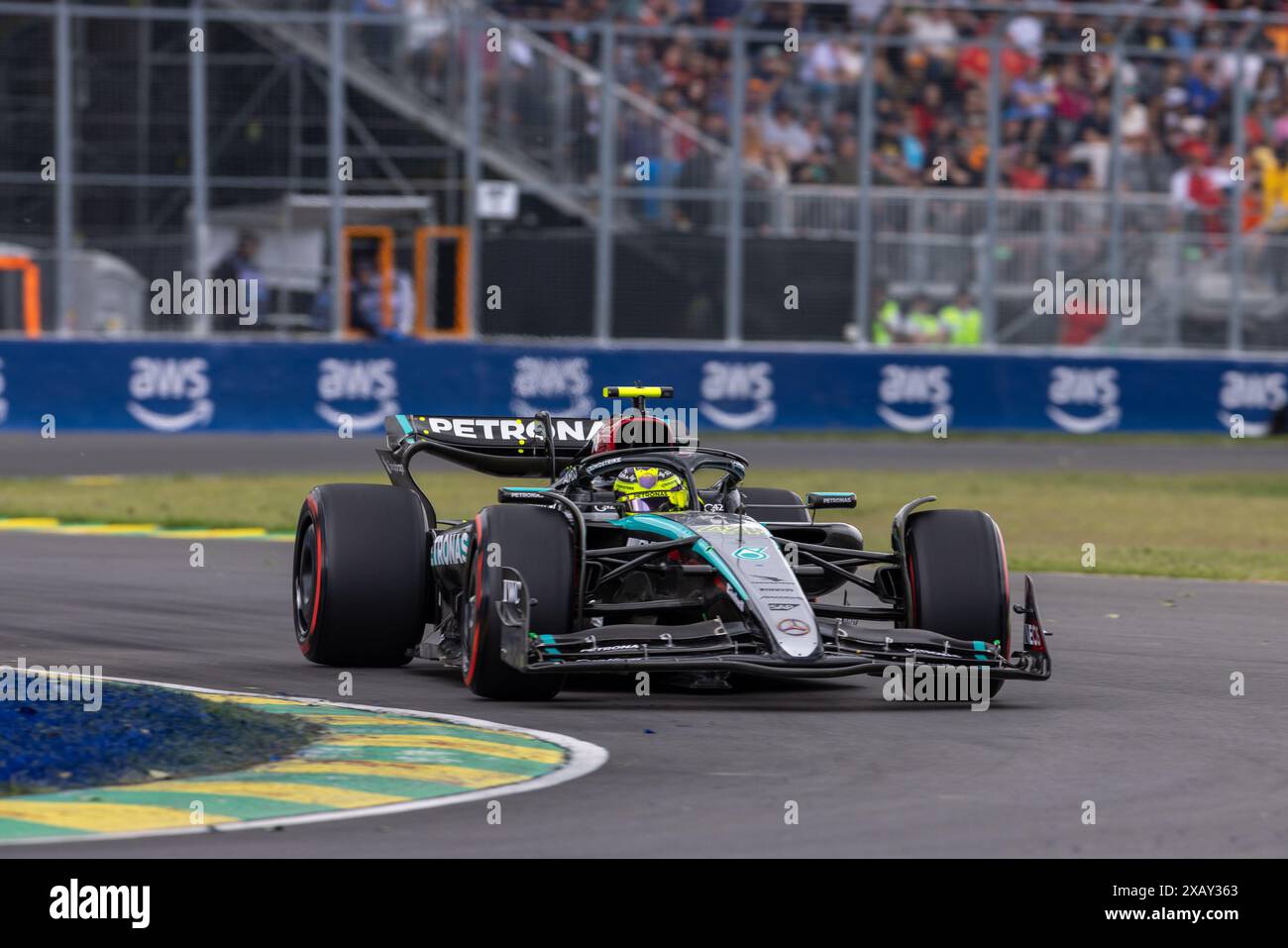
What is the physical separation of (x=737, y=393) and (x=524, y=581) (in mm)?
18179

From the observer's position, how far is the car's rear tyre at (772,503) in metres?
10.7

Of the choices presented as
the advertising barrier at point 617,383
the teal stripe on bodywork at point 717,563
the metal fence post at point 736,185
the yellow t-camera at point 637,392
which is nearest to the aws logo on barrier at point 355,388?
the advertising barrier at point 617,383

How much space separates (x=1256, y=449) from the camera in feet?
88.4

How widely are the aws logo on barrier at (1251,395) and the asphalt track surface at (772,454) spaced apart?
67 centimetres

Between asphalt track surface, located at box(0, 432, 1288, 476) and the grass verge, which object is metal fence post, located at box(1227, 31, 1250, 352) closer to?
asphalt track surface, located at box(0, 432, 1288, 476)

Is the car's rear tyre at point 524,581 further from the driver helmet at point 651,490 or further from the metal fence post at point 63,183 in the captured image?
the metal fence post at point 63,183

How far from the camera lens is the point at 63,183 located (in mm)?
24641

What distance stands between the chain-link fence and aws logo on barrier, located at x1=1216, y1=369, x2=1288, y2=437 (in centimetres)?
74

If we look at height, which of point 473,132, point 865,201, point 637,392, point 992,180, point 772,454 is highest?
point 473,132

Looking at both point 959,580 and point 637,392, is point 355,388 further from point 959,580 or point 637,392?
point 959,580

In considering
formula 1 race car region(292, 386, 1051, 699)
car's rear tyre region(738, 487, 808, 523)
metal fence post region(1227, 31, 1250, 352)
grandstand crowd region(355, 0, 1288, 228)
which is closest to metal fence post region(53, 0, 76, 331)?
grandstand crowd region(355, 0, 1288, 228)

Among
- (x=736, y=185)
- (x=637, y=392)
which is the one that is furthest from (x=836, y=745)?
(x=736, y=185)

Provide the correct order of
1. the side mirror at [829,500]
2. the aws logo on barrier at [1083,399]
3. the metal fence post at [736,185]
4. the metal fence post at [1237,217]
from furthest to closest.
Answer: the aws logo on barrier at [1083,399]
the metal fence post at [1237,217]
the metal fence post at [736,185]
the side mirror at [829,500]
